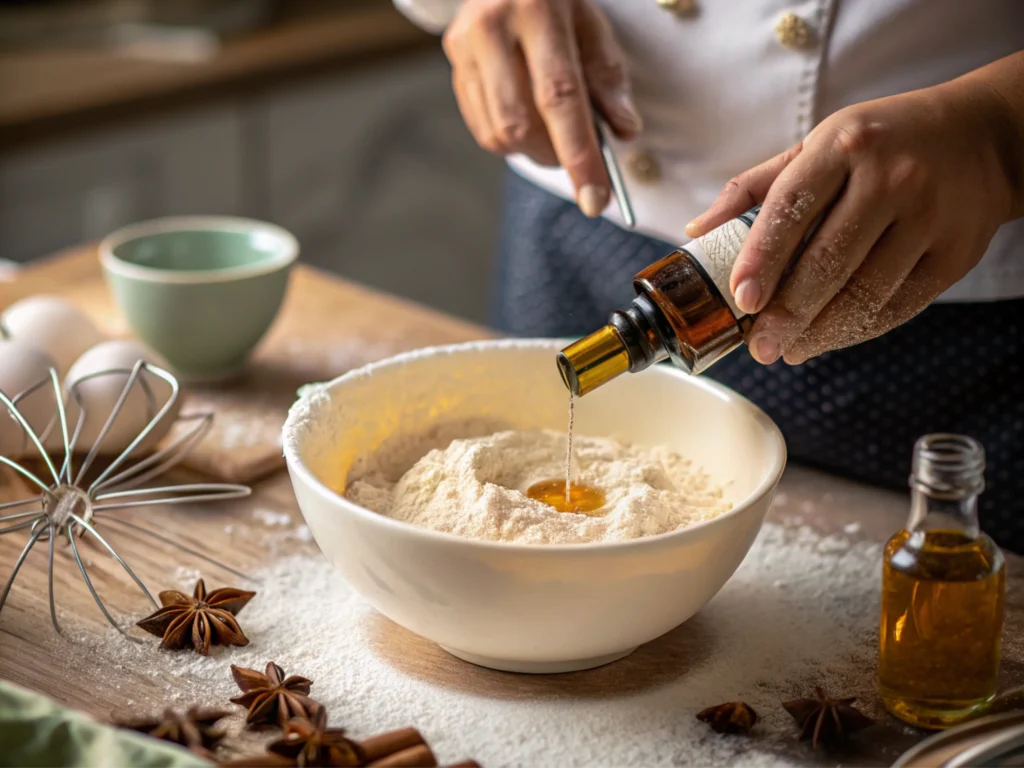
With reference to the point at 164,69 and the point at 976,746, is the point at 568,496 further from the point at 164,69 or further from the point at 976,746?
the point at 164,69

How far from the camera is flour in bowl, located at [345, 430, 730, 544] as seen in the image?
86cm

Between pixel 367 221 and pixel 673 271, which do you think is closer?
pixel 673 271

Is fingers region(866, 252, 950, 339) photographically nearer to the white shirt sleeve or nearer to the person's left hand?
the person's left hand

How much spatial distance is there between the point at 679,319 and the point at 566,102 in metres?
0.35

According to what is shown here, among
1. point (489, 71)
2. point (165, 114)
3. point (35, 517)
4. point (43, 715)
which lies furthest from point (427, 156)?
point (43, 715)

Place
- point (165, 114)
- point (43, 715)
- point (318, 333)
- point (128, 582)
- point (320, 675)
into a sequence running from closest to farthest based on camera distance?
point (43, 715), point (320, 675), point (128, 582), point (318, 333), point (165, 114)

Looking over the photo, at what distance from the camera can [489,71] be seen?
1160mm

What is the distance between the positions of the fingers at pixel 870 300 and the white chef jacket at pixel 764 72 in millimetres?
243

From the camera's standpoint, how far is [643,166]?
1244mm

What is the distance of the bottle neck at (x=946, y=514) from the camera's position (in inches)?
29.9

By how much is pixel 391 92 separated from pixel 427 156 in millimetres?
227

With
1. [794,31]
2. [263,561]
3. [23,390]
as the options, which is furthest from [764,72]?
[23,390]

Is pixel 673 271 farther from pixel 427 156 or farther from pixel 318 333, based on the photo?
pixel 427 156

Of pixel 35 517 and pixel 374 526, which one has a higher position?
pixel 374 526
